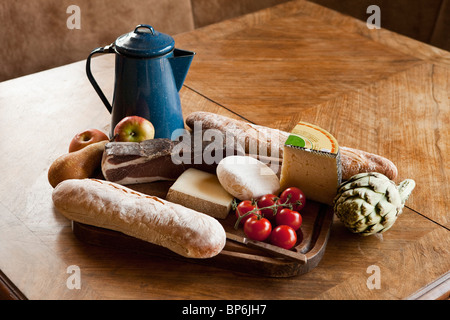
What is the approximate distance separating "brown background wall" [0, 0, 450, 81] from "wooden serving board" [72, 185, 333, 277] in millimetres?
1316

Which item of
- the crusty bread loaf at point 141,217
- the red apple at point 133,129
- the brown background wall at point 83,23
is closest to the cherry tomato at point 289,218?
the crusty bread loaf at point 141,217

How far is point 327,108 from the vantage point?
141 cm

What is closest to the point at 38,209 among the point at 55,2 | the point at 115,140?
the point at 115,140

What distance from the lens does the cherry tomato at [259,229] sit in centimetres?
91

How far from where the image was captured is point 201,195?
1006 millimetres

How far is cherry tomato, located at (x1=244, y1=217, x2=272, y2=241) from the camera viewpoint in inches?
36.0

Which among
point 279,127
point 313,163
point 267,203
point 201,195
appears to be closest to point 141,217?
point 201,195

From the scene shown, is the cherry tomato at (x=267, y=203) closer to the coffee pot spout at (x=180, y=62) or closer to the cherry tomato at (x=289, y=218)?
the cherry tomato at (x=289, y=218)

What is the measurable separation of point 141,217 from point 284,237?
10.3 inches

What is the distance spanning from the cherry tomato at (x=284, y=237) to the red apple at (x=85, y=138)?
1.67ft

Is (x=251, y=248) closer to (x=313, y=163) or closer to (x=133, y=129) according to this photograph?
(x=313, y=163)

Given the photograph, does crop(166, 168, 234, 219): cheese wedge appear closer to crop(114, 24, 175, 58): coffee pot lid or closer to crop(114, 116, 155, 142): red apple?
crop(114, 116, 155, 142): red apple
